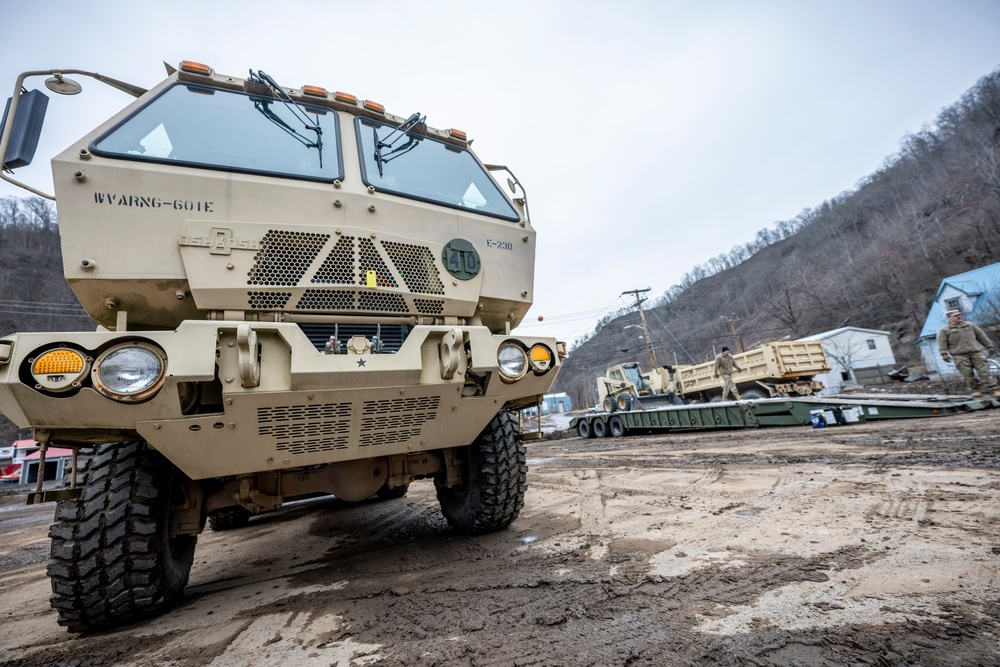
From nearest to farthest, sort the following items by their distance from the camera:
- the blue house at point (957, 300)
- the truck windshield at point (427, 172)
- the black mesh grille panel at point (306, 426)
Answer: the black mesh grille panel at point (306, 426) → the truck windshield at point (427, 172) → the blue house at point (957, 300)

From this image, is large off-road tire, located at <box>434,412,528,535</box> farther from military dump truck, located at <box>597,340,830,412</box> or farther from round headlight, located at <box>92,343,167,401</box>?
military dump truck, located at <box>597,340,830,412</box>

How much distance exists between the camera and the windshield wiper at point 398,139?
2938 millimetres

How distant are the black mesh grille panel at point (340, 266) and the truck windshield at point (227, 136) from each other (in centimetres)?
52

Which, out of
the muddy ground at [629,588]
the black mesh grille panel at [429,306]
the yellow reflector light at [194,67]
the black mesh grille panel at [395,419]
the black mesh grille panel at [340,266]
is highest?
the yellow reflector light at [194,67]

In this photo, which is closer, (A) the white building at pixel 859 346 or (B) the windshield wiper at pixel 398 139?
(B) the windshield wiper at pixel 398 139

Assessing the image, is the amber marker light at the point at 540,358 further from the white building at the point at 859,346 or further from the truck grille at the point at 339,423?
the white building at the point at 859,346

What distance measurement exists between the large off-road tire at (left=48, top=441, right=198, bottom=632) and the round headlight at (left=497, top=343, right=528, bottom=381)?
184cm

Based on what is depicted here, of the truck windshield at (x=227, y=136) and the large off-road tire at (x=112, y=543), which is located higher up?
the truck windshield at (x=227, y=136)

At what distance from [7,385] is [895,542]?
12.5 ft

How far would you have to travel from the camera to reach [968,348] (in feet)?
26.6

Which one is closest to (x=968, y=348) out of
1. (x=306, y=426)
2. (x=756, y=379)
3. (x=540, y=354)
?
(x=756, y=379)

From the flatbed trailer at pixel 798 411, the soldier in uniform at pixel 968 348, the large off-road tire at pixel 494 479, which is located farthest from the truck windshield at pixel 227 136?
the soldier in uniform at pixel 968 348

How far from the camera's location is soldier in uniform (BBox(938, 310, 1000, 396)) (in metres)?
8.07

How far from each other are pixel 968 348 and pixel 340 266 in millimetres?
11090
